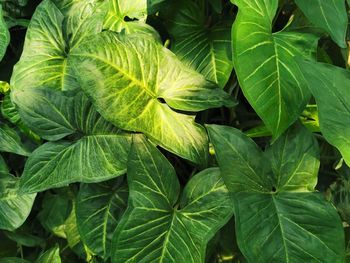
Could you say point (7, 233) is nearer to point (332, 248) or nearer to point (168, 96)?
point (168, 96)

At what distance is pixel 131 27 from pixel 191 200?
0.40 meters

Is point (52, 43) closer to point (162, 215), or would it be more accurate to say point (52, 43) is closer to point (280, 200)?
point (162, 215)

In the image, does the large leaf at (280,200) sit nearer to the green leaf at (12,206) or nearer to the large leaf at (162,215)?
the large leaf at (162,215)

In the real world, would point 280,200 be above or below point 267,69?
below

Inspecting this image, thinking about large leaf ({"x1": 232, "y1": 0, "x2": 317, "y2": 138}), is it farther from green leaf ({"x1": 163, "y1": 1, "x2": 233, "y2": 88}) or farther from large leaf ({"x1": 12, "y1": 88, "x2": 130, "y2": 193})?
large leaf ({"x1": 12, "y1": 88, "x2": 130, "y2": 193})

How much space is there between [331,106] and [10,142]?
0.68 meters

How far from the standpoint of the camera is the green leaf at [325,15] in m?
0.82

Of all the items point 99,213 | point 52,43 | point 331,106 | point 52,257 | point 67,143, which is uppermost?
point 331,106

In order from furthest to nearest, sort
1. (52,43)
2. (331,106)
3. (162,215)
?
(52,43)
(162,215)
(331,106)

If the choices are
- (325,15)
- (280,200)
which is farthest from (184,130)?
(325,15)

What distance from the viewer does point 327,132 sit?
74 cm

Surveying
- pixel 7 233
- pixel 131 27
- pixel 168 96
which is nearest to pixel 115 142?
pixel 168 96

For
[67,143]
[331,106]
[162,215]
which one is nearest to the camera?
[331,106]

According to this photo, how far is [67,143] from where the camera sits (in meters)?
0.99
